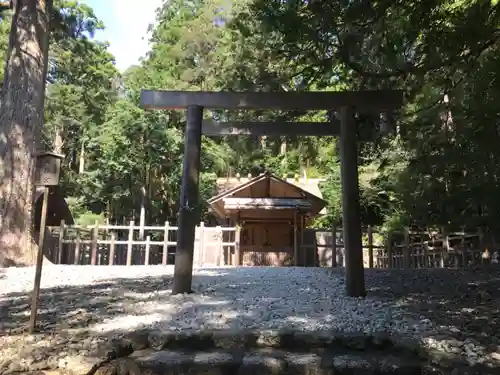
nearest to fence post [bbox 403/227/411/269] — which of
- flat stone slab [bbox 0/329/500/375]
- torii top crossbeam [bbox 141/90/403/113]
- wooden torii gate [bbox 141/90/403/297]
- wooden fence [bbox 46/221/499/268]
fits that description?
wooden fence [bbox 46/221/499/268]

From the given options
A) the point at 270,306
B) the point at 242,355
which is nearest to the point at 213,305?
the point at 270,306

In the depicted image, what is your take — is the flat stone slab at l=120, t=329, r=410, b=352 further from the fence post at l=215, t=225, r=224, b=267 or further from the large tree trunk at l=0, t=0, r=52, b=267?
the fence post at l=215, t=225, r=224, b=267

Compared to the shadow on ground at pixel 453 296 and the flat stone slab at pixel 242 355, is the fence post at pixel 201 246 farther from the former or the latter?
the flat stone slab at pixel 242 355

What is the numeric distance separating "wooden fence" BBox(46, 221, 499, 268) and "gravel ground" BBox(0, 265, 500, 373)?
3.85 m

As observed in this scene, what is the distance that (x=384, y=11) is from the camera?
5.25 m

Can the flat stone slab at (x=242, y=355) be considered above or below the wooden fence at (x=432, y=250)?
below

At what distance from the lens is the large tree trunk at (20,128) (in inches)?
388

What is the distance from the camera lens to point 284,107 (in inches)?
278

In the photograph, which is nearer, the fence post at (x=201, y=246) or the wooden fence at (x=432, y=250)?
the wooden fence at (x=432, y=250)

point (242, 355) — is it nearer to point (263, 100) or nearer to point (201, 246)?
point (263, 100)

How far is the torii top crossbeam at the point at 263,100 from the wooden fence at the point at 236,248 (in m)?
6.21

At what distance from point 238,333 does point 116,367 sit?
1226mm

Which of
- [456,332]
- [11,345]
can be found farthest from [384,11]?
[11,345]

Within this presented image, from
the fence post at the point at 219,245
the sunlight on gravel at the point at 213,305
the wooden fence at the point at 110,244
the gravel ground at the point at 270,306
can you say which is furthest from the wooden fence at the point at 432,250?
the sunlight on gravel at the point at 213,305
